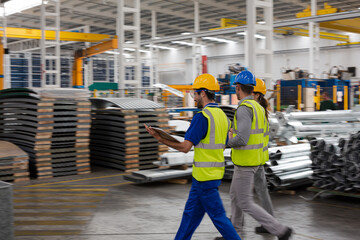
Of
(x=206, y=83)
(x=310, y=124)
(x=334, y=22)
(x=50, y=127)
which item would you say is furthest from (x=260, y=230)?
(x=334, y=22)

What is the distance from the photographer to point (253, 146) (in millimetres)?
4129

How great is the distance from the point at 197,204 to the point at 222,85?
1493 centimetres

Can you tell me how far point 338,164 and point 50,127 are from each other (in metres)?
5.43

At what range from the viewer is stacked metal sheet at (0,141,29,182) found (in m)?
7.77

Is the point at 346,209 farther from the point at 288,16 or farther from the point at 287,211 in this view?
the point at 288,16

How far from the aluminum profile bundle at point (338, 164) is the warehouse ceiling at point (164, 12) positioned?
17598 mm

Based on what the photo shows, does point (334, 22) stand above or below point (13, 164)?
above

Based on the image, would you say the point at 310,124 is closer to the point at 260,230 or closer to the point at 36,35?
the point at 260,230

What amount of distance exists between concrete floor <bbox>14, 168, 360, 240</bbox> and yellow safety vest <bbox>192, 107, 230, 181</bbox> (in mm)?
1445

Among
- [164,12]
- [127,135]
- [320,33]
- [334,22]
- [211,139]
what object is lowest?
[127,135]

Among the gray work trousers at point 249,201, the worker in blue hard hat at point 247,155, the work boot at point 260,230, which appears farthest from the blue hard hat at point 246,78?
the work boot at point 260,230

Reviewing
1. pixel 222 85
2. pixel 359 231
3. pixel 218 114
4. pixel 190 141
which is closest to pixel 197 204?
pixel 190 141

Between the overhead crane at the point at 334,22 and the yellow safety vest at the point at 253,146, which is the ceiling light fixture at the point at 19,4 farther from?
the yellow safety vest at the point at 253,146

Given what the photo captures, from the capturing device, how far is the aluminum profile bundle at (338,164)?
242 inches
